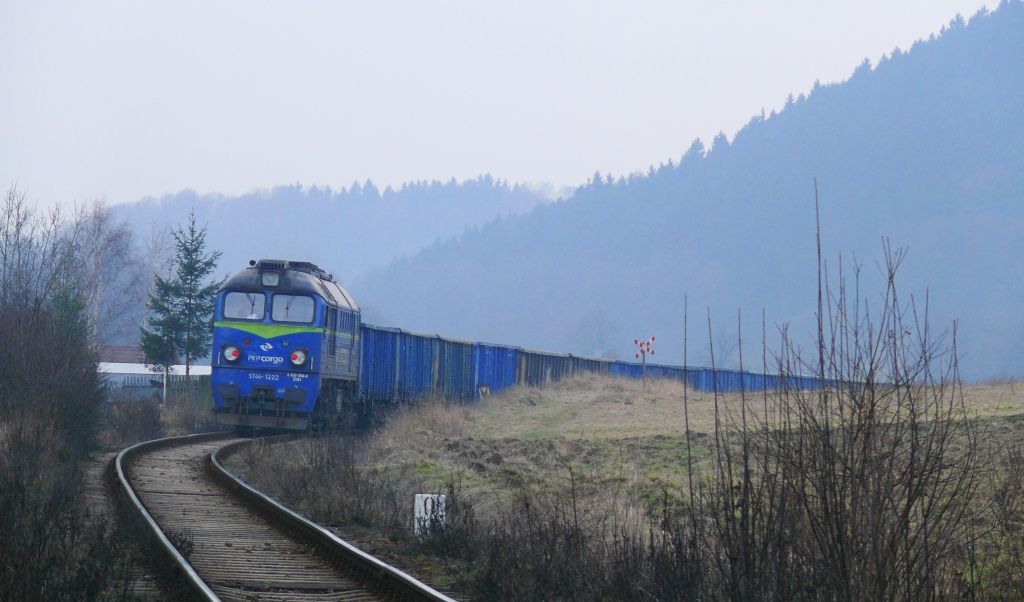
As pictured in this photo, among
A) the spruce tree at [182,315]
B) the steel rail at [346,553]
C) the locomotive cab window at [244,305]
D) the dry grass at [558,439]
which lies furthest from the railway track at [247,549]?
the spruce tree at [182,315]

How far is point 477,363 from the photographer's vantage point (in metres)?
37.9

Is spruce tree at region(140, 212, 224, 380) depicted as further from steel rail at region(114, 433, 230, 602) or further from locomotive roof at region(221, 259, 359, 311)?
steel rail at region(114, 433, 230, 602)

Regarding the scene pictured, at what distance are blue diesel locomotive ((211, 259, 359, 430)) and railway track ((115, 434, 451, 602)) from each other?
658 cm

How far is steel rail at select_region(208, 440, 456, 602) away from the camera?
8008 mm

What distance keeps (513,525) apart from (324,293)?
48.9 ft

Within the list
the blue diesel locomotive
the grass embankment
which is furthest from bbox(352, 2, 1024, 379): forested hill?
the blue diesel locomotive

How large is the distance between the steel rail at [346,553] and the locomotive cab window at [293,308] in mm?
8146

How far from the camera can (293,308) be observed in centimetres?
2356

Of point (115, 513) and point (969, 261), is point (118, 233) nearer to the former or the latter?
point (115, 513)

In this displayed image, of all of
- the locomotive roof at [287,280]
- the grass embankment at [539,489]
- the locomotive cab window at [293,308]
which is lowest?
the grass embankment at [539,489]

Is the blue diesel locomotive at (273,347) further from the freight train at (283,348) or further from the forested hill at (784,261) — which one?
the forested hill at (784,261)

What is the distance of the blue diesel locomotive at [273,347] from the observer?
23297mm

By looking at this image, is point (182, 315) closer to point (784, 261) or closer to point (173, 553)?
point (173, 553)

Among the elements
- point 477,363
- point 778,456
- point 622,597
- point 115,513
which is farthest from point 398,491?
point 477,363
